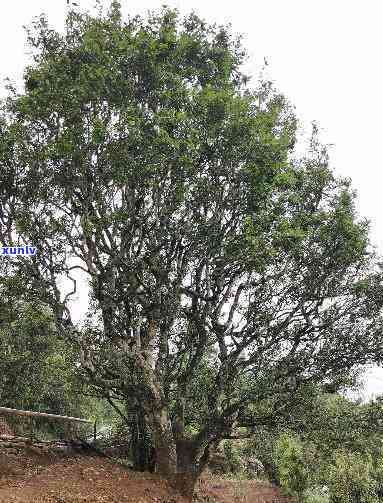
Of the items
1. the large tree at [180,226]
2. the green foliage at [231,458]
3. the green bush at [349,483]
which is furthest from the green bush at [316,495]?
the large tree at [180,226]

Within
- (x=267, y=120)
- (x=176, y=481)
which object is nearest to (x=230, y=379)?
(x=176, y=481)

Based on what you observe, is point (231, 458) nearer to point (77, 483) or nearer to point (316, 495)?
point (316, 495)

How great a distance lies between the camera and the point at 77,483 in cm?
1204

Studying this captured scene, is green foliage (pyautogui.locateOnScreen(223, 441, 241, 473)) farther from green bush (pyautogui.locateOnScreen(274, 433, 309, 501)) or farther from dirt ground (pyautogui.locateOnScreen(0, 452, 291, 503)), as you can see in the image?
dirt ground (pyautogui.locateOnScreen(0, 452, 291, 503))

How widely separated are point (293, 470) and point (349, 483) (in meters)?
→ 3.22

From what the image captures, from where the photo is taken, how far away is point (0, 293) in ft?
48.2

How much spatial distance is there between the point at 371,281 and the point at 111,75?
9385 mm

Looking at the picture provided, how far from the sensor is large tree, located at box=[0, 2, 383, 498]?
1216 centimetres

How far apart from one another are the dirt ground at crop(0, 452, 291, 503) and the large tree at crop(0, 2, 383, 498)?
3.66ft

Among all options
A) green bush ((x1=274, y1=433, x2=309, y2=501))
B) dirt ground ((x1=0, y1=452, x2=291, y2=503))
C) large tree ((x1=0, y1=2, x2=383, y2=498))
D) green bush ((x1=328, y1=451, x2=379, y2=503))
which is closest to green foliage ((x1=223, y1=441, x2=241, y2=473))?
green bush ((x1=274, y1=433, x2=309, y2=501))

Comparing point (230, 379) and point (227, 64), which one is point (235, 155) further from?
point (230, 379)

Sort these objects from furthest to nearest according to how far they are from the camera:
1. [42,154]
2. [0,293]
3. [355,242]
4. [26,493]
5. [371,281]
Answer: [0,293] → [371,281] → [355,242] → [42,154] → [26,493]

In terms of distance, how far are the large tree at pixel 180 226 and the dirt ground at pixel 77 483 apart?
112cm

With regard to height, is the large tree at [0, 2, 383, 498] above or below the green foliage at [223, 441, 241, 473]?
above
